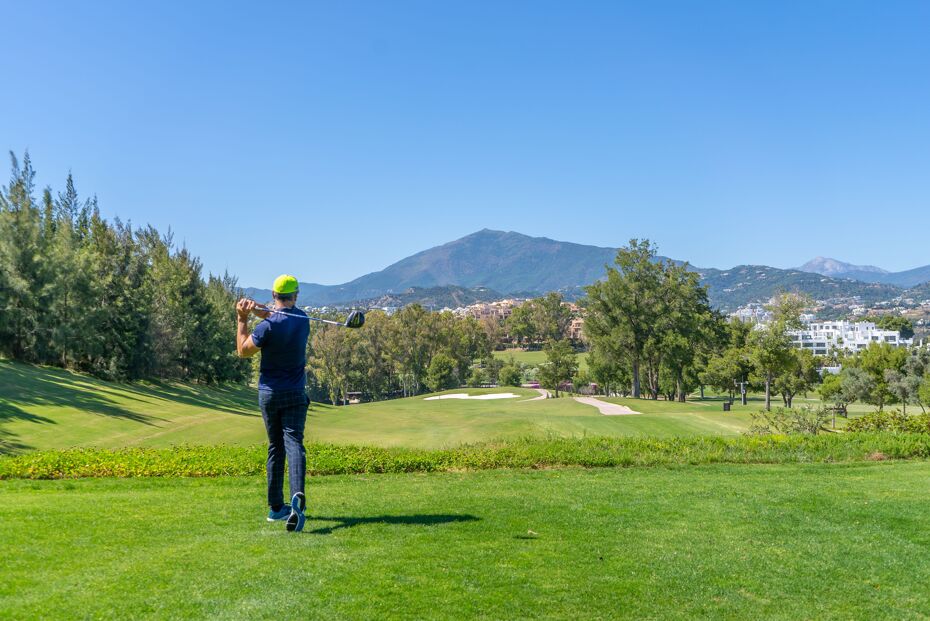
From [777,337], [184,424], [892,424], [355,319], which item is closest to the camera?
[355,319]

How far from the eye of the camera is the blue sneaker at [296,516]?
22.8ft

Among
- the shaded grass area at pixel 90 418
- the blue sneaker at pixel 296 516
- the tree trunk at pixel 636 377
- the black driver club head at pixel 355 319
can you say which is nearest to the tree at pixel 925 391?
the tree trunk at pixel 636 377

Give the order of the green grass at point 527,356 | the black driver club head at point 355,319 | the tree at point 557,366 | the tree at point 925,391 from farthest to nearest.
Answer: the green grass at point 527,356 → the tree at point 557,366 → the tree at point 925,391 → the black driver club head at point 355,319

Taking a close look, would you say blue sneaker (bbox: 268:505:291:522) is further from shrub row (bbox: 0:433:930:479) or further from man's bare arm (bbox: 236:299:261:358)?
shrub row (bbox: 0:433:930:479)

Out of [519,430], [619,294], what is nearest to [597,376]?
[619,294]

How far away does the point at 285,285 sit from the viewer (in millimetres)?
7691

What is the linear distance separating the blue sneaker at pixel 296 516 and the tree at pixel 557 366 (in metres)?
62.4

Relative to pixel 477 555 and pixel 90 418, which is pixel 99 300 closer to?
pixel 90 418

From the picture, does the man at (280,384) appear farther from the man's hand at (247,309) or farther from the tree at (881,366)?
the tree at (881,366)

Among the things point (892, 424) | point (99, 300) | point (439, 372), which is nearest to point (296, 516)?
point (892, 424)

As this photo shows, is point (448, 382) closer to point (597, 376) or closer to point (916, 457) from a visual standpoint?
point (597, 376)

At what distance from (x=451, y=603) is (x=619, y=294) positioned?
55.5 meters

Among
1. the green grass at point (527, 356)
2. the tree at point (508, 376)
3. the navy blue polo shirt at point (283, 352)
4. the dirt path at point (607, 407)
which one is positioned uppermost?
the navy blue polo shirt at point (283, 352)

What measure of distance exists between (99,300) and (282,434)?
34555 mm
